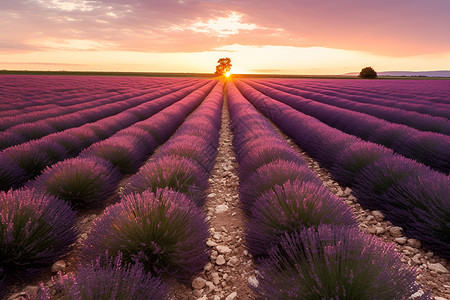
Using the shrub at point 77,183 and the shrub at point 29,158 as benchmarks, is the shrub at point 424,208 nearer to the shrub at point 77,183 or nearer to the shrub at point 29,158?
the shrub at point 77,183

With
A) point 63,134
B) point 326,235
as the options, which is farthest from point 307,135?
point 63,134

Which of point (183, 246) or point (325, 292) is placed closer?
point (325, 292)

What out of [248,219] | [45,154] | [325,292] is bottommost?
[248,219]

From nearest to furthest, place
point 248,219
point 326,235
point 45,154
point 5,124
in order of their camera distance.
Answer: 1. point 326,235
2. point 248,219
3. point 45,154
4. point 5,124

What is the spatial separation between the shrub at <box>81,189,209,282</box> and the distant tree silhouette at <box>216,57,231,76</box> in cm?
8942

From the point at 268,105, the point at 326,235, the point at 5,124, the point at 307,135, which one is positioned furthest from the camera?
the point at 268,105

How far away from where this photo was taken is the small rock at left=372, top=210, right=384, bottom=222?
3.24m

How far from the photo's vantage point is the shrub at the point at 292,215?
220 cm

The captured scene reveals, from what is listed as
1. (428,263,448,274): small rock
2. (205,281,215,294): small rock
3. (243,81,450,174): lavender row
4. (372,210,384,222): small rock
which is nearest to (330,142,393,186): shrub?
(372,210,384,222): small rock

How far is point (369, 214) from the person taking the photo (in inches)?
133

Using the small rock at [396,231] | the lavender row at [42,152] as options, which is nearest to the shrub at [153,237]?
the small rock at [396,231]

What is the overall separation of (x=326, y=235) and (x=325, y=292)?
15.1 inches

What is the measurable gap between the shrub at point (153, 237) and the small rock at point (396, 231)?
209 centimetres

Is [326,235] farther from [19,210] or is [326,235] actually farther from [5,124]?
[5,124]
